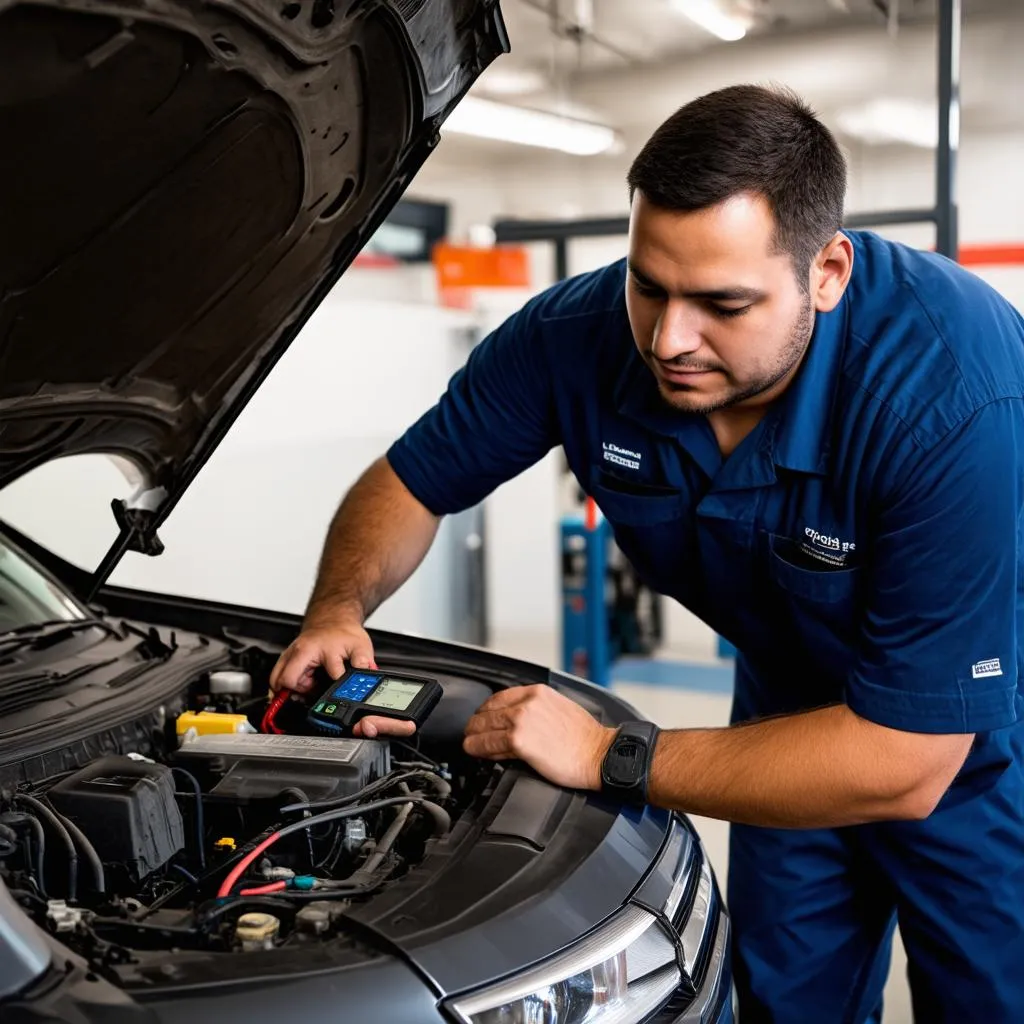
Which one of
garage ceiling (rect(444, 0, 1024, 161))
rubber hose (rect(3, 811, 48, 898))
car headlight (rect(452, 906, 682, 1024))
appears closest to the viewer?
car headlight (rect(452, 906, 682, 1024))

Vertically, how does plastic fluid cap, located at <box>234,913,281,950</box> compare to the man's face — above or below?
below

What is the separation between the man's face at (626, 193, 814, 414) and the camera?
1.41 meters

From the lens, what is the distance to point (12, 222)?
1.33 metres

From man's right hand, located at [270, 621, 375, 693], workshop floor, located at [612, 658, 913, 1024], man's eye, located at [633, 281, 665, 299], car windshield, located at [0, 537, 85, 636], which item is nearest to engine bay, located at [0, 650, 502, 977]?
man's right hand, located at [270, 621, 375, 693]

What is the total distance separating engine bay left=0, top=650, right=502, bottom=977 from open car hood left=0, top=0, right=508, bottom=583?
49 centimetres

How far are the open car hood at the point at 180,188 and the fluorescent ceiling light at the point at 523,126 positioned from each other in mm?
4554

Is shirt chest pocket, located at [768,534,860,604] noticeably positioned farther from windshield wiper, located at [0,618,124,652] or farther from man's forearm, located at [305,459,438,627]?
windshield wiper, located at [0,618,124,652]

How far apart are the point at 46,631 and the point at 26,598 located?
13 cm

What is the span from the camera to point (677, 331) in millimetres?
1460

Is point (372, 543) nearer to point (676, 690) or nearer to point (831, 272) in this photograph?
point (831, 272)

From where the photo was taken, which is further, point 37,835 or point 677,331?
point 677,331

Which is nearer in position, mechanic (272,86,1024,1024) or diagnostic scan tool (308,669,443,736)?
mechanic (272,86,1024,1024)

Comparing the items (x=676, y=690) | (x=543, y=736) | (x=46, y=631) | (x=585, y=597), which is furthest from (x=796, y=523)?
(x=676, y=690)

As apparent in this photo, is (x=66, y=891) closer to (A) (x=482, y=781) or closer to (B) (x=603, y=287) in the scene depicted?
(A) (x=482, y=781)
